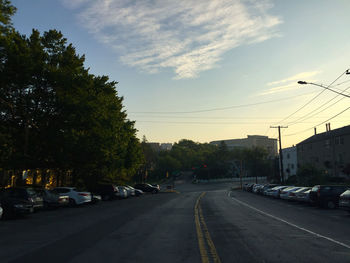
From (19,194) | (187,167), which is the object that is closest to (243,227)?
(19,194)

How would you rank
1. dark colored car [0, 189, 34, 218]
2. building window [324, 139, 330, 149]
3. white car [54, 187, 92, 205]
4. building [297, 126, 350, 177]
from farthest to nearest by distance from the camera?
building window [324, 139, 330, 149]
building [297, 126, 350, 177]
white car [54, 187, 92, 205]
dark colored car [0, 189, 34, 218]

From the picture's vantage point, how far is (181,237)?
10.2 meters

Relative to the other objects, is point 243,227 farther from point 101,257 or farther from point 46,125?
point 46,125

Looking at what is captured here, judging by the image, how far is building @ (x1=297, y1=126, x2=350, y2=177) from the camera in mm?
52250

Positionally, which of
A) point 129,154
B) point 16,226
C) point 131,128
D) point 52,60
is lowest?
point 16,226

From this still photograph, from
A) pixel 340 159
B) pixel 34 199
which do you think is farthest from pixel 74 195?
pixel 340 159

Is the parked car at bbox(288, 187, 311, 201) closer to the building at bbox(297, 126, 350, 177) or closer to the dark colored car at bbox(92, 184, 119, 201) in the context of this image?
the dark colored car at bbox(92, 184, 119, 201)

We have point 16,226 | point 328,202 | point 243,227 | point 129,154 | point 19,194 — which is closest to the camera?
point 243,227

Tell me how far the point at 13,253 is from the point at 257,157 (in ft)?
408

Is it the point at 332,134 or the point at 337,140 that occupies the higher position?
the point at 332,134

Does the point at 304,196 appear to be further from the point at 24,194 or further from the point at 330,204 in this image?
the point at 24,194

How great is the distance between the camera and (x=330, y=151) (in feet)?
187

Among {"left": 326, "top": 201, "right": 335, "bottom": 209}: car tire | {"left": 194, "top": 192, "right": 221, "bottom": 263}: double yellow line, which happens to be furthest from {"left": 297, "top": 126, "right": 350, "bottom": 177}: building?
{"left": 194, "top": 192, "right": 221, "bottom": 263}: double yellow line

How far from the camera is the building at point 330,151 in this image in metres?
52.2
